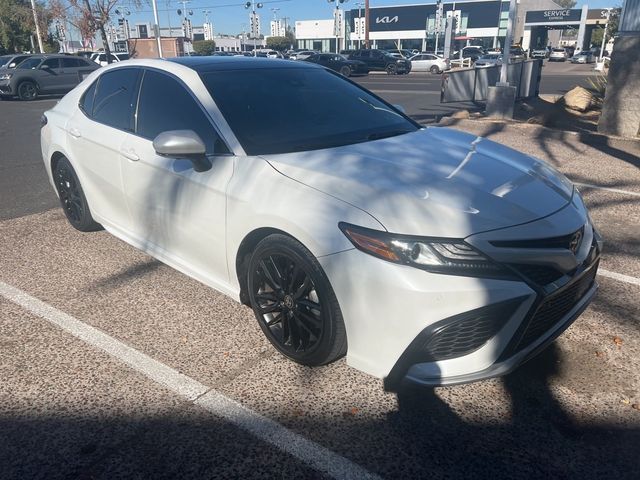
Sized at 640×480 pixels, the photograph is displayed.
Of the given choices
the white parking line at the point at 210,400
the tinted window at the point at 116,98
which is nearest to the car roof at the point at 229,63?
the tinted window at the point at 116,98

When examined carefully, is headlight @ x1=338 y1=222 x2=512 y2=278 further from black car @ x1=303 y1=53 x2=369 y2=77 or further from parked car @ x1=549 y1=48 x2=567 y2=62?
parked car @ x1=549 y1=48 x2=567 y2=62

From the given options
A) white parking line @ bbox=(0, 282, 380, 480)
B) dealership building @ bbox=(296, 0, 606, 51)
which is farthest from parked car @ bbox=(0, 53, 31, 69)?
dealership building @ bbox=(296, 0, 606, 51)

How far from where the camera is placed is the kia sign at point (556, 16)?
72.7m

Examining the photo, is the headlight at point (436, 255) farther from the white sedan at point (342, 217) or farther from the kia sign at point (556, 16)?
the kia sign at point (556, 16)

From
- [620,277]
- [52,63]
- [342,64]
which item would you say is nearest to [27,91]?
[52,63]

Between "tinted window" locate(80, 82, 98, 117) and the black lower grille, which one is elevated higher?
"tinted window" locate(80, 82, 98, 117)

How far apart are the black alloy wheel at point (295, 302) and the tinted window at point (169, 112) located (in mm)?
779

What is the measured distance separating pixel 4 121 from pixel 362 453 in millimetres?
15276

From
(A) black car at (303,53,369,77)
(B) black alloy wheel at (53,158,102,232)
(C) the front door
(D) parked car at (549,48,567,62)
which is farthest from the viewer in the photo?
(D) parked car at (549,48,567,62)

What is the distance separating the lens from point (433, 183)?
106 inches

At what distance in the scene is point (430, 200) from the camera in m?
2.52

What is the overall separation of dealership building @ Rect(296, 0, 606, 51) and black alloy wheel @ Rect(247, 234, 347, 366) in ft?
229

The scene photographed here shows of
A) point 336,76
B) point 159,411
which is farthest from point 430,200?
point 336,76

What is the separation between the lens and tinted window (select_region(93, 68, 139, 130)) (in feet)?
13.1
